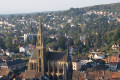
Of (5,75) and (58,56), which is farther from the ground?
(58,56)

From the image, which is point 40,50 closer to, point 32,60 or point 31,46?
point 32,60

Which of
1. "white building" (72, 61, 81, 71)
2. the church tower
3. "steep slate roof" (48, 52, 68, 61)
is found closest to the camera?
"steep slate roof" (48, 52, 68, 61)

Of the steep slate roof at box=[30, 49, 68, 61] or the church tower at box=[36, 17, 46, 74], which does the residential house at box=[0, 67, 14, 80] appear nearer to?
the church tower at box=[36, 17, 46, 74]

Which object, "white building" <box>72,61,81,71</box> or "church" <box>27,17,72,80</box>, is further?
"white building" <box>72,61,81,71</box>

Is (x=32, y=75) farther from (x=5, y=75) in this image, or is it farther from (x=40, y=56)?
(x=5, y=75)

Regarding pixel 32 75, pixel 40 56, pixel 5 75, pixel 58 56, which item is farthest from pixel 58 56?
pixel 5 75

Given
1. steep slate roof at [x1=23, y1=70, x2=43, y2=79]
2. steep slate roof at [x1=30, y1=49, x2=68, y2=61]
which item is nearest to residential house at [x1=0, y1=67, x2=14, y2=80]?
steep slate roof at [x1=23, y1=70, x2=43, y2=79]

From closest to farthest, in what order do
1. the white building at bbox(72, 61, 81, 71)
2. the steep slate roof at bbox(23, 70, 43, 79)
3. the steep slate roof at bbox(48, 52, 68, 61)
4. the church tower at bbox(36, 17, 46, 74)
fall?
the steep slate roof at bbox(23, 70, 43, 79) → the steep slate roof at bbox(48, 52, 68, 61) → the church tower at bbox(36, 17, 46, 74) → the white building at bbox(72, 61, 81, 71)

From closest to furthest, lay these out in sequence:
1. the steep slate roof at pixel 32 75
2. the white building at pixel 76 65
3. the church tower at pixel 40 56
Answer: the steep slate roof at pixel 32 75 < the church tower at pixel 40 56 < the white building at pixel 76 65

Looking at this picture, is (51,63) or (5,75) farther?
(5,75)

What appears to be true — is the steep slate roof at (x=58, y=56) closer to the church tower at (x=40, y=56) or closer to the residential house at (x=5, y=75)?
the church tower at (x=40, y=56)

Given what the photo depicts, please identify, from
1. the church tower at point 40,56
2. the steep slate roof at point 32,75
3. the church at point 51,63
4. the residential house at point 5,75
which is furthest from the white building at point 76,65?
the steep slate roof at point 32,75

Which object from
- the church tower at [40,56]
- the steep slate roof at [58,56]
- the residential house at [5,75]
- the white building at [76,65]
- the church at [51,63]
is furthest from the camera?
the white building at [76,65]
